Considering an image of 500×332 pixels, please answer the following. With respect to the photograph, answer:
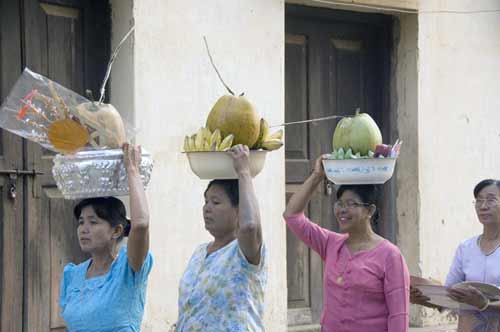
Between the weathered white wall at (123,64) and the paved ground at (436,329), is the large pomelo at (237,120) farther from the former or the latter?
the paved ground at (436,329)

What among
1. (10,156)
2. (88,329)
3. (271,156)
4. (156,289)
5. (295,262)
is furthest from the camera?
(295,262)

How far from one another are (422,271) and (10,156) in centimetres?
342

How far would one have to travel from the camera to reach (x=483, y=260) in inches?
204

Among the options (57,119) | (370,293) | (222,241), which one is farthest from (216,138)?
(370,293)

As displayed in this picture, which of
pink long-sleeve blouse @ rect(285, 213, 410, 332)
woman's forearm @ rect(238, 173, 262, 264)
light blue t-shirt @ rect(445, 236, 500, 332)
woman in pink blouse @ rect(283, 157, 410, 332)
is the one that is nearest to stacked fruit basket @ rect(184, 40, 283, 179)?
woman's forearm @ rect(238, 173, 262, 264)

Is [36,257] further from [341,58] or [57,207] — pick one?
[341,58]

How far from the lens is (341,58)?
7367mm

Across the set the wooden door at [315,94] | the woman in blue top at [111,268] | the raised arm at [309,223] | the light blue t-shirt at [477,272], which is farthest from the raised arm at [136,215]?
the wooden door at [315,94]

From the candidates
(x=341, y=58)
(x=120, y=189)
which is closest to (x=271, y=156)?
(x=341, y=58)

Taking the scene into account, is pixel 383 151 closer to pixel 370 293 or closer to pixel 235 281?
pixel 370 293

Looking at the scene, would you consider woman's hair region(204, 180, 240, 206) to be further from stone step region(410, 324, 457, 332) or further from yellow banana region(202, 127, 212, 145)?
stone step region(410, 324, 457, 332)

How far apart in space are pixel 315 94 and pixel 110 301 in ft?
12.6

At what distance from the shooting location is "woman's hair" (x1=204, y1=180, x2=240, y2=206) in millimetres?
3805

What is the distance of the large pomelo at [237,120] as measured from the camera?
3.92 metres
